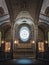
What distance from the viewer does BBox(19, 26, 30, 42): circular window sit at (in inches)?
1292

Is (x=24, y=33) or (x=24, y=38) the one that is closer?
(x=24, y=38)

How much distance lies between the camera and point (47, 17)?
25438 mm

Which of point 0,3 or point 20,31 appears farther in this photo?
point 20,31

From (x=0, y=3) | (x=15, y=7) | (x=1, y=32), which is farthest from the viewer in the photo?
(x=1, y=32)

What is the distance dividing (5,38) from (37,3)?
48.1 ft

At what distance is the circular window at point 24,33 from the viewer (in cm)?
3281

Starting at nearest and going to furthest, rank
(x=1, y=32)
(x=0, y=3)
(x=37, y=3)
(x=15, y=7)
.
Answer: (x=37, y=3)
(x=15, y=7)
(x=0, y=3)
(x=1, y=32)

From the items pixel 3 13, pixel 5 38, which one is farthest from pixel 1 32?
pixel 3 13

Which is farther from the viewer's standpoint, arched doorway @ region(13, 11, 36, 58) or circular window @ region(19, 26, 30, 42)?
circular window @ region(19, 26, 30, 42)

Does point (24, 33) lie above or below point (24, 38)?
above

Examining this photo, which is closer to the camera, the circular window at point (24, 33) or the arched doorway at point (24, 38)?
the arched doorway at point (24, 38)

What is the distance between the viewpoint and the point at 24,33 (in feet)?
110

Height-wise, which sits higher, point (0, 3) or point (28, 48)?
point (0, 3)

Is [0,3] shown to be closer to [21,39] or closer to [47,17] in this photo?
[47,17]
